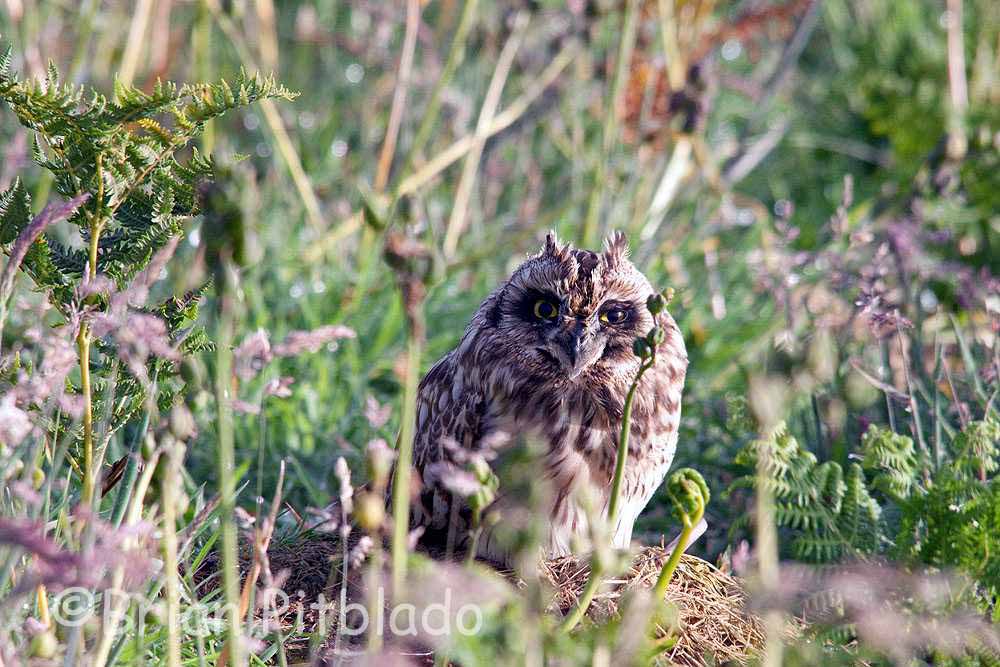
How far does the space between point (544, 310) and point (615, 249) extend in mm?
223

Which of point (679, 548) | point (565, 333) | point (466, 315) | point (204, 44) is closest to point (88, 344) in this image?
point (565, 333)

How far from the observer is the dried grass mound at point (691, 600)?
2.47 metres

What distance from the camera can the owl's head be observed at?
2660mm

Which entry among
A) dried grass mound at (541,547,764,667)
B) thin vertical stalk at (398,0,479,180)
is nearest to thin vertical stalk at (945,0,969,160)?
thin vertical stalk at (398,0,479,180)

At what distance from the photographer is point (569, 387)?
2.77 meters

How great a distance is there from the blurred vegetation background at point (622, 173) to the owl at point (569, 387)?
0.28 m

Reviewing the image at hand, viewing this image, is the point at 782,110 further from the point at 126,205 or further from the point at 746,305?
the point at 126,205

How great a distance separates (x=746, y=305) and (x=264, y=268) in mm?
1957

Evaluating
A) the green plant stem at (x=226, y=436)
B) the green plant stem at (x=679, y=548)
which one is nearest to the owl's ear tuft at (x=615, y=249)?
the green plant stem at (x=679, y=548)

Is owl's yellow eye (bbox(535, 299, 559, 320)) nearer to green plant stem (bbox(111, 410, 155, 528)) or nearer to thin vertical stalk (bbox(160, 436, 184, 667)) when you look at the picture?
green plant stem (bbox(111, 410, 155, 528))

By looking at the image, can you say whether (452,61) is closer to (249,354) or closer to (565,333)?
(565,333)

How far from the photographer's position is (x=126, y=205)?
7.41 ft

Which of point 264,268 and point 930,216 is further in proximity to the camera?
point 264,268


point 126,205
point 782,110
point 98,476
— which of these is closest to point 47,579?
point 98,476
